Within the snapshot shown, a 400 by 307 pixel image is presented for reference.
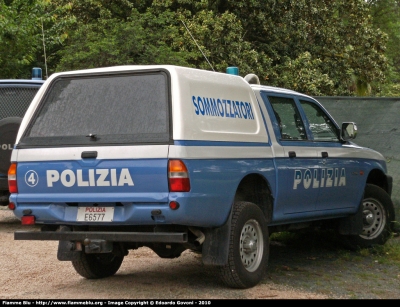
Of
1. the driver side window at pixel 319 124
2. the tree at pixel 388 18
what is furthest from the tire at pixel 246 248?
the tree at pixel 388 18

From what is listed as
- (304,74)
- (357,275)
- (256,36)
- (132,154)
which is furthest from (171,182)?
(256,36)

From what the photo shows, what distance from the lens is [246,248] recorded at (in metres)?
6.90

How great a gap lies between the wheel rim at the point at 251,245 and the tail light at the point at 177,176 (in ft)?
3.29

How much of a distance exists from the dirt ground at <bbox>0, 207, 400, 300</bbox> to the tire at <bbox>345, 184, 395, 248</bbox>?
0.31 meters

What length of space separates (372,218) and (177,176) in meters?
4.13

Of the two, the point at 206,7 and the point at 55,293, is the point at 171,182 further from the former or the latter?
the point at 206,7

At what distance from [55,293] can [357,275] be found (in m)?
3.05

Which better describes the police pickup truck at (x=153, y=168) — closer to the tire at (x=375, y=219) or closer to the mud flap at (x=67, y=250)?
the mud flap at (x=67, y=250)

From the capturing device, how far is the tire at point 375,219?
9.21 metres

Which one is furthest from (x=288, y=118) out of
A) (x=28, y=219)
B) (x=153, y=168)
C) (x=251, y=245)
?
(x=28, y=219)

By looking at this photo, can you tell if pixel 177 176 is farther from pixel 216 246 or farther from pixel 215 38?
pixel 215 38

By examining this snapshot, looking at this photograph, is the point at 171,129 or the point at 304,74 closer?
the point at 171,129

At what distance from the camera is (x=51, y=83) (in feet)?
22.6

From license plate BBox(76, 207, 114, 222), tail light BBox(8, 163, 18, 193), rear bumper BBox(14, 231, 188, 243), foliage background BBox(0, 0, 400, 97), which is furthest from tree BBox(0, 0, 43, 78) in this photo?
license plate BBox(76, 207, 114, 222)
